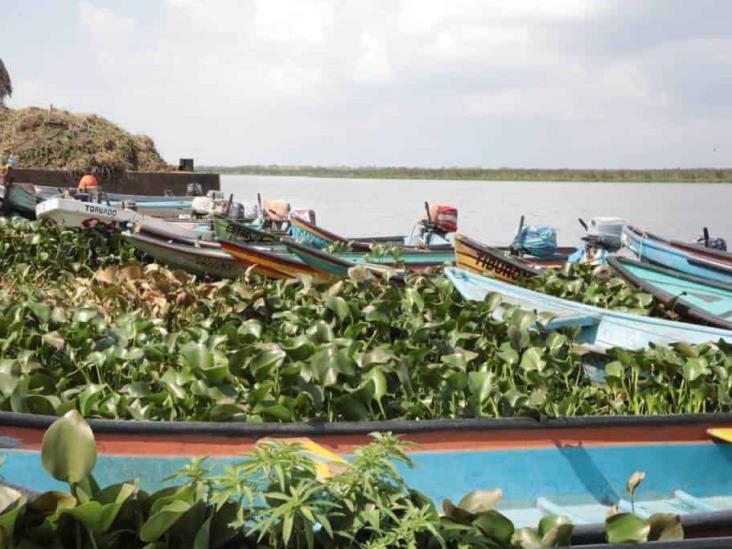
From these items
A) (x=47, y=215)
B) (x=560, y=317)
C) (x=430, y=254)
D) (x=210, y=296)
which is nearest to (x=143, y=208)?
(x=47, y=215)

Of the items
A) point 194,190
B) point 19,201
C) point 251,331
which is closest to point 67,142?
point 194,190

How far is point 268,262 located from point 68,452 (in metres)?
6.36

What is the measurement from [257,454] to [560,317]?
366 centimetres

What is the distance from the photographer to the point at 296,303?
222 inches

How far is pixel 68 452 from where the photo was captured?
1.84 meters

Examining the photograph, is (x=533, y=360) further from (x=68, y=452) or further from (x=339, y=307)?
(x=68, y=452)

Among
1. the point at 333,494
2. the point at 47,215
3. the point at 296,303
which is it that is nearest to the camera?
the point at 333,494

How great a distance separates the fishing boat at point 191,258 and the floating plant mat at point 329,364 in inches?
98.6

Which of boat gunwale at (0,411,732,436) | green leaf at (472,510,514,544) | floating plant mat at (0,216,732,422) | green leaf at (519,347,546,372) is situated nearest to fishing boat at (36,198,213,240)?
floating plant mat at (0,216,732,422)

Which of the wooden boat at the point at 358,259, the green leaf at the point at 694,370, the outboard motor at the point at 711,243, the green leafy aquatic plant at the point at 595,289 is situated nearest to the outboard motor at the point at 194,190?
the wooden boat at the point at 358,259

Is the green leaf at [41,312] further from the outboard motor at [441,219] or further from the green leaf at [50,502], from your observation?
the outboard motor at [441,219]

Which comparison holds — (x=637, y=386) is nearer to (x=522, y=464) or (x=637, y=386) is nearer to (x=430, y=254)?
(x=522, y=464)

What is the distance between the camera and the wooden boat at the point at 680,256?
863 centimetres

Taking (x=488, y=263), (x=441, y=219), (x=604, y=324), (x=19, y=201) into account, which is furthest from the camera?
(x=19, y=201)
